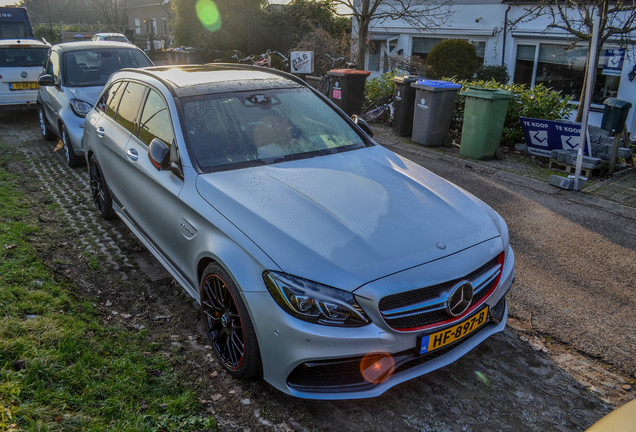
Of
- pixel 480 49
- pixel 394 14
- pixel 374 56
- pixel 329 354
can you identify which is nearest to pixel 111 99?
pixel 329 354

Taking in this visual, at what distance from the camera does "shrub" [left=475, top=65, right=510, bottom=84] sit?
603 inches

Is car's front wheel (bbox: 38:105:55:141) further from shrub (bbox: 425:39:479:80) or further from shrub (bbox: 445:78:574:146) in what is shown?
shrub (bbox: 425:39:479:80)

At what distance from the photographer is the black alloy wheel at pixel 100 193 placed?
561 cm

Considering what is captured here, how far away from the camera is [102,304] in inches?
164

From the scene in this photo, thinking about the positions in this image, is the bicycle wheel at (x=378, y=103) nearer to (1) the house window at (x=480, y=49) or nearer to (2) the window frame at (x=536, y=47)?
(2) the window frame at (x=536, y=47)

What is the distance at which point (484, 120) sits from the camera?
28.3 ft

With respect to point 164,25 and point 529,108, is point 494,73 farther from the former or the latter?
point 164,25

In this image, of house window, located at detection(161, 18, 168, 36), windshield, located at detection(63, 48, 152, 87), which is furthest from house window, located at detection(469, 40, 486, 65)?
house window, located at detection(161, 18, 168, 36)

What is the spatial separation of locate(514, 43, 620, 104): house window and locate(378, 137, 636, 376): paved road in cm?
728

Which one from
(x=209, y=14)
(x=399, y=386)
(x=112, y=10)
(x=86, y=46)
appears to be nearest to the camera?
(x=399, y=386)

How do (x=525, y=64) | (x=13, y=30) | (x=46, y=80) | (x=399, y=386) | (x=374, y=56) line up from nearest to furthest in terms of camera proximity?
1. (x=399, y=386)
2. (x=46, y=80)
3. (x=525, y=64)
4. (x=13, y=30)
5. (x=374, y=56)

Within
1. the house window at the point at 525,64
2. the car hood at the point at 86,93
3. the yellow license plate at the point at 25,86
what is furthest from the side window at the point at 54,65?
the house window at the point at 525,64

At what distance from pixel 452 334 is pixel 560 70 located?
13.8 meters

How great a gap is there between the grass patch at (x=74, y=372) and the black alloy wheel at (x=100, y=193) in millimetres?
1493
